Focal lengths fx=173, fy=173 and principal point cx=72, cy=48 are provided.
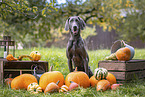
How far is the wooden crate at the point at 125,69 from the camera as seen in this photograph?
3.43 meters

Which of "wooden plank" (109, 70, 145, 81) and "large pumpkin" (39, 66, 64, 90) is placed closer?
"large pumpkin" (39, 66, 64, 90)

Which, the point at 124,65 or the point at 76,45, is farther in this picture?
the point at 124,65

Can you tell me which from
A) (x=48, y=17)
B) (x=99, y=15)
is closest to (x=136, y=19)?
(x=99, y=15)

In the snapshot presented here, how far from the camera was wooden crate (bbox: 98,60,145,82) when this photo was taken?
135 inches

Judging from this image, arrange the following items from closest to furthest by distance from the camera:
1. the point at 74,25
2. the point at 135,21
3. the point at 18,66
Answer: the point at 74,25, the point at 18,66, the point at 135,21

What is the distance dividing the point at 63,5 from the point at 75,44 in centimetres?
448

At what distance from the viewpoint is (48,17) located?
670 centimetres

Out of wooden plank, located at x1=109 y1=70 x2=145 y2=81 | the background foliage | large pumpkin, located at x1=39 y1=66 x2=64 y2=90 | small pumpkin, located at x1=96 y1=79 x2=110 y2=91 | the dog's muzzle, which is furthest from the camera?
the background foliage

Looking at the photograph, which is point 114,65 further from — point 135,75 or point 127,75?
point 135,75

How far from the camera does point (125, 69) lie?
11.2ft

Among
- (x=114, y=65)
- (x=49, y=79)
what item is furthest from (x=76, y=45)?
(x=114, y=65)

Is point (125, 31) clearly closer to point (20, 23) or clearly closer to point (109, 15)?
point (109, 15)

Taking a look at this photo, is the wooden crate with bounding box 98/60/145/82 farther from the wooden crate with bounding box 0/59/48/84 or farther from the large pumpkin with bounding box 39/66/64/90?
the wooden crate with bounding box 0/59/48/84

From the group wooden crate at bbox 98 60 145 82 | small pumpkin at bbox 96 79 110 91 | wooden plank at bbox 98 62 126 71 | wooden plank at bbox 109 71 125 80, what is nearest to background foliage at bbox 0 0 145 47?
wooden plank at bbox 98 62 126 71
